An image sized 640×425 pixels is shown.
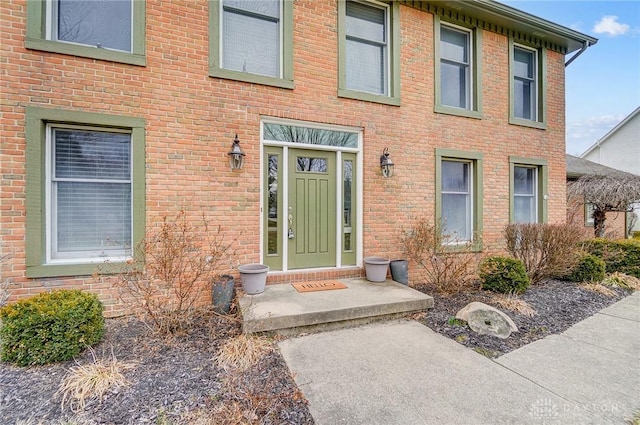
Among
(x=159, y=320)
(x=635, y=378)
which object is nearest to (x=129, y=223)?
(x=159, y=320)

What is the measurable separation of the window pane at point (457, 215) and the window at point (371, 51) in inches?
100

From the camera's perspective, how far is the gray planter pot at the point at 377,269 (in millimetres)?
5266

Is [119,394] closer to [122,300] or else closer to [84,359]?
[84,359]

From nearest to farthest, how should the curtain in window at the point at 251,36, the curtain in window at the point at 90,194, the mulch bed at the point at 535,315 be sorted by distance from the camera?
the mulch bed at the point at 535,315
the curtain in window at the point at 90,194
the curtain in window at the point at 251,36

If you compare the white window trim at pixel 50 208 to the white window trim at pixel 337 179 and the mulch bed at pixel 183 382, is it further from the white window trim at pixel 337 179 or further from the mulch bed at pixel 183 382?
the white window trim at pixel 337 179

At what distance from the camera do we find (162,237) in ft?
13.1

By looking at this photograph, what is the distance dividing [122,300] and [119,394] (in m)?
1.78

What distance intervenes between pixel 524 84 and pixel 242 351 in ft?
29.4

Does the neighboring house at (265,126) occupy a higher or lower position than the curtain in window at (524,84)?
lower

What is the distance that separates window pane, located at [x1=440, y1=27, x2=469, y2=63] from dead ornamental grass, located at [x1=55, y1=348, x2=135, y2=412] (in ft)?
25.4

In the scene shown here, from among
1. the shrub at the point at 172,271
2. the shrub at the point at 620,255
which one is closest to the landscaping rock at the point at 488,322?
the shrub at the point at 172,271

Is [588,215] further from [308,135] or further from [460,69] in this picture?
[308,135]

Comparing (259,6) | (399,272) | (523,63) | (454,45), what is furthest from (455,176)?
(259,6)

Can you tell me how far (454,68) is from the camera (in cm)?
677
